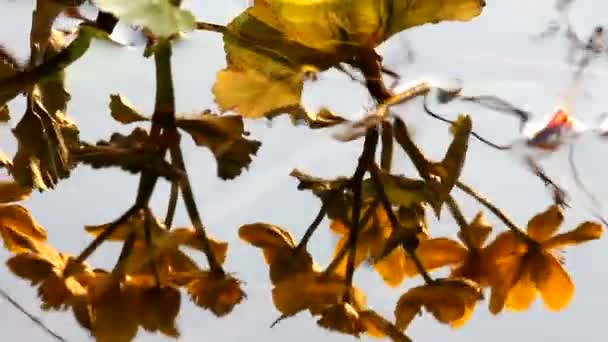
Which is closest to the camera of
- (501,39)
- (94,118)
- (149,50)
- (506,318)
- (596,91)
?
(149,50)

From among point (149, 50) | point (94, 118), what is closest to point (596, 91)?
point (149, 50)

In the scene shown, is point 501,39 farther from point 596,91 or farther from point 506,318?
point 506,318

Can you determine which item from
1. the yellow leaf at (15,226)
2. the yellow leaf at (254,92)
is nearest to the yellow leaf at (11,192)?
the yellow leaf at (15,226)

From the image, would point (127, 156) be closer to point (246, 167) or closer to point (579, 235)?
point (246, 167)

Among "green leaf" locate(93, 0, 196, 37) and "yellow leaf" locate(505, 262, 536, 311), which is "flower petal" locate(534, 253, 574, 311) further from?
"green leaf" locate(93, 0, 196, 37)

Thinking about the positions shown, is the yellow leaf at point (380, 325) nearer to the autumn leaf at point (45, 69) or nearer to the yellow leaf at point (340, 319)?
the yellow leaf at point (340, 319)

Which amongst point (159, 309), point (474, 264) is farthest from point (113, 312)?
point (474, 264)
